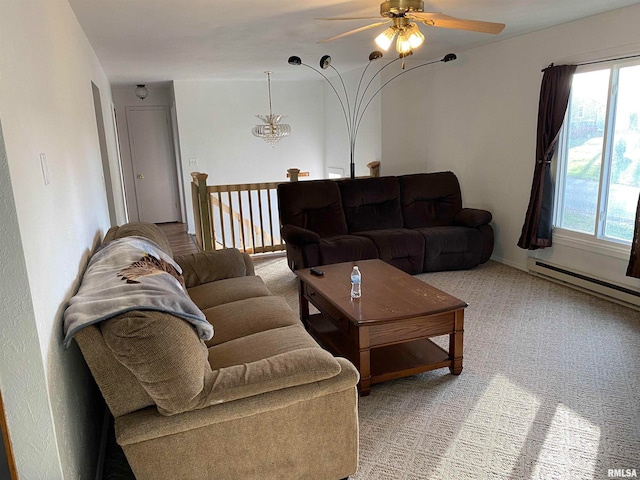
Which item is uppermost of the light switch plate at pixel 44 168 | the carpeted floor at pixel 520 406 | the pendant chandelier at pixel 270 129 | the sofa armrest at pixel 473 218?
the pendant chandelier at pixel 270 129

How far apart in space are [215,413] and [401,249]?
10.6 ft

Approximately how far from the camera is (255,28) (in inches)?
150

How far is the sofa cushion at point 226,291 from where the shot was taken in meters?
2.80

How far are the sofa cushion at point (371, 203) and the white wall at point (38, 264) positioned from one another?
3.12 metres

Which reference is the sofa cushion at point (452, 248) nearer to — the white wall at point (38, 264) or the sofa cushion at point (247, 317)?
the sofa cushion at point (247, 317)

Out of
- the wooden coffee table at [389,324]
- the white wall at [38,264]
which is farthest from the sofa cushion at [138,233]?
the wooden coffee table at [389,324]

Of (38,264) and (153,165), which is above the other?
(153,165)

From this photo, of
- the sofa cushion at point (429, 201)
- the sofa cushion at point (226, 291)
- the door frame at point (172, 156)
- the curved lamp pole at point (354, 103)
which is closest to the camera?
the sofa cushion at point (226, 291)

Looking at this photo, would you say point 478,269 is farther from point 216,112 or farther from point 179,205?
point 179,205

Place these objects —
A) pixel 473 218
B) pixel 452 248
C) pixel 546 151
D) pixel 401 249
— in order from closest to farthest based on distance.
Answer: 1. pixel 546 151
2. pixel 401 249
3. pixel 452 248
4. pixel 473 218

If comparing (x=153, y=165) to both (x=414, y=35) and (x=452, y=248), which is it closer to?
(x=452, y=248)

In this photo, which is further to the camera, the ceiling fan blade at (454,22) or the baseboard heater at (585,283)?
the baseboard heater at (585,283)

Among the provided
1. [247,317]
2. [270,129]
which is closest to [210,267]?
[247,317]

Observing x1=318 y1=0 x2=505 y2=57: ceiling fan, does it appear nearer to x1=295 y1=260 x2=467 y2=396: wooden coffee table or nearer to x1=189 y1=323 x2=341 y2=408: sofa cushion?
x1=295 y1=260 x2=467 y2=396: wooden coffee table
